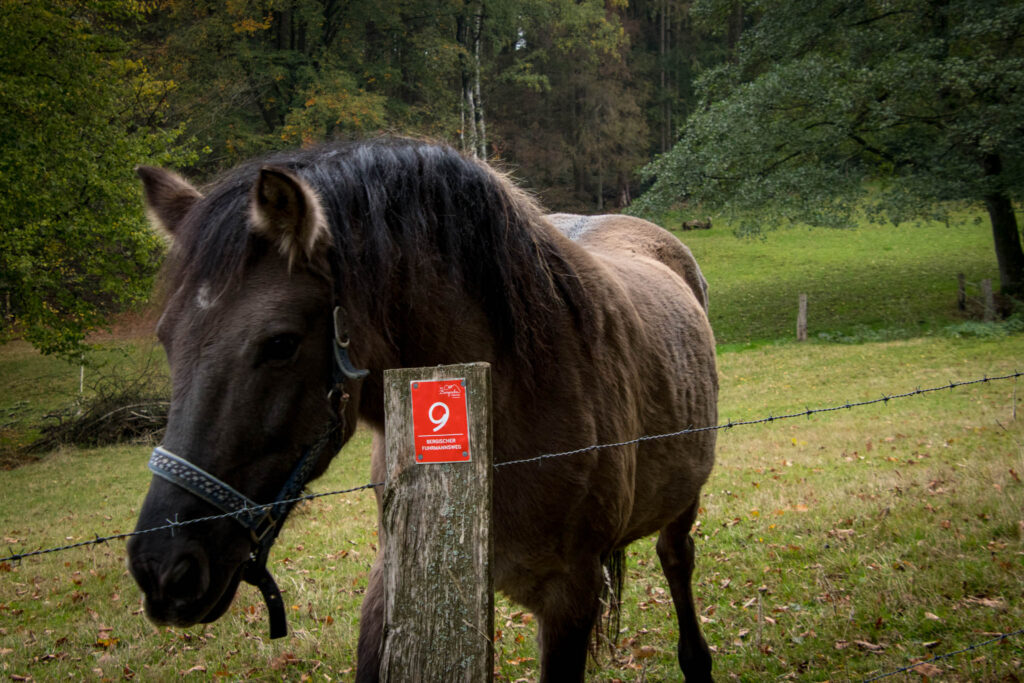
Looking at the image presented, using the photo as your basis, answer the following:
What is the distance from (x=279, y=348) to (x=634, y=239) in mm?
3704

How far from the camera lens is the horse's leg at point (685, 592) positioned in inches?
159

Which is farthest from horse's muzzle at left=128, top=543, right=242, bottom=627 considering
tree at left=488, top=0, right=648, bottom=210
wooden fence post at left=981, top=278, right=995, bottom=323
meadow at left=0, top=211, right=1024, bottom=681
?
tree at left=488, top=0, right=648, bottom=210

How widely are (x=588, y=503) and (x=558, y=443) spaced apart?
0.93 ft

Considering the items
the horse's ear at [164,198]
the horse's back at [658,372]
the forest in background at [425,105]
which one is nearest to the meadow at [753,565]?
the horse's ear at [164,198]

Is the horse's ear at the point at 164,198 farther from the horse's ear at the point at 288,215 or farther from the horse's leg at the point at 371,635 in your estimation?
the horse's leg at the point at 371,635

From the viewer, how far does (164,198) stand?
2.57m

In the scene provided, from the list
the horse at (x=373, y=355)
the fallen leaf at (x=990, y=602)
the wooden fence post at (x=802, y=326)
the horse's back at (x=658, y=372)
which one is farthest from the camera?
the wooden fence post at (x=802, y=326)

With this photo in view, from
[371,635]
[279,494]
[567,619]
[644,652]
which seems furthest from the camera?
[644,652]

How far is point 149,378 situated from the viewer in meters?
14.8

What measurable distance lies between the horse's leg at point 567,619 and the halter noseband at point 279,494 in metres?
0.99

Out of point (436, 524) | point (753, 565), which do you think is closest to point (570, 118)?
point (753, 565)

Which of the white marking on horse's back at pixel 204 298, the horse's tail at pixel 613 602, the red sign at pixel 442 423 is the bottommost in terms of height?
the horse's tail at pixel 613 602

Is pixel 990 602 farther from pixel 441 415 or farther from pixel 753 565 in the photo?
pixel 441 415

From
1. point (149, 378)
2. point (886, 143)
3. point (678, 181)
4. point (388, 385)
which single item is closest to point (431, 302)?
point (388, 385)
